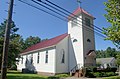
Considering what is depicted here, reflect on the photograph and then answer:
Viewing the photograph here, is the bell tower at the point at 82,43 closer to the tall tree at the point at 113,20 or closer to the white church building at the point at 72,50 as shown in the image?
the white church building at the point at 72,50

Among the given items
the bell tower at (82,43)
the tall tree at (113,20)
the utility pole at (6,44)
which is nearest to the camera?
the utility pole at (6,44)

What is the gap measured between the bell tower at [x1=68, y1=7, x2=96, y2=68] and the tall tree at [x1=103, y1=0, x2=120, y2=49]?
9.99 m

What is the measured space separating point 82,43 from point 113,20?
1183 cm

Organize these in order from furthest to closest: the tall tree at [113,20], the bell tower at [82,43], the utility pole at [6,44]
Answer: the bell tower at [82,43]
the tall tree at [113,20]
the utility pole at [6,44]

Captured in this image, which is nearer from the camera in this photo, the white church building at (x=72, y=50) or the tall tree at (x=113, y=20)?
the tall tree at (x=113, y=20)

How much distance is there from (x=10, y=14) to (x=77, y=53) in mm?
18286

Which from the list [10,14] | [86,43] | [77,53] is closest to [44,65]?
[77,53]

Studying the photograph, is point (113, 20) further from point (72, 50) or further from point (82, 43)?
point (72, 50)

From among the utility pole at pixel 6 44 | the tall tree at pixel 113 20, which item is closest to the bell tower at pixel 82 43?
the tall tree at pixel 113 20

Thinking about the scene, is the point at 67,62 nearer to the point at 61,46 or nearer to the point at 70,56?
the point at 70,56

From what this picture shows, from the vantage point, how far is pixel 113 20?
13.8 m

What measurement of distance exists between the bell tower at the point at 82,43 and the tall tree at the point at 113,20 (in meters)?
9.99

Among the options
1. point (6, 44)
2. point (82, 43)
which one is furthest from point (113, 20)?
point (82, 43)

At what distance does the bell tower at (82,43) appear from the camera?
82.7ft
